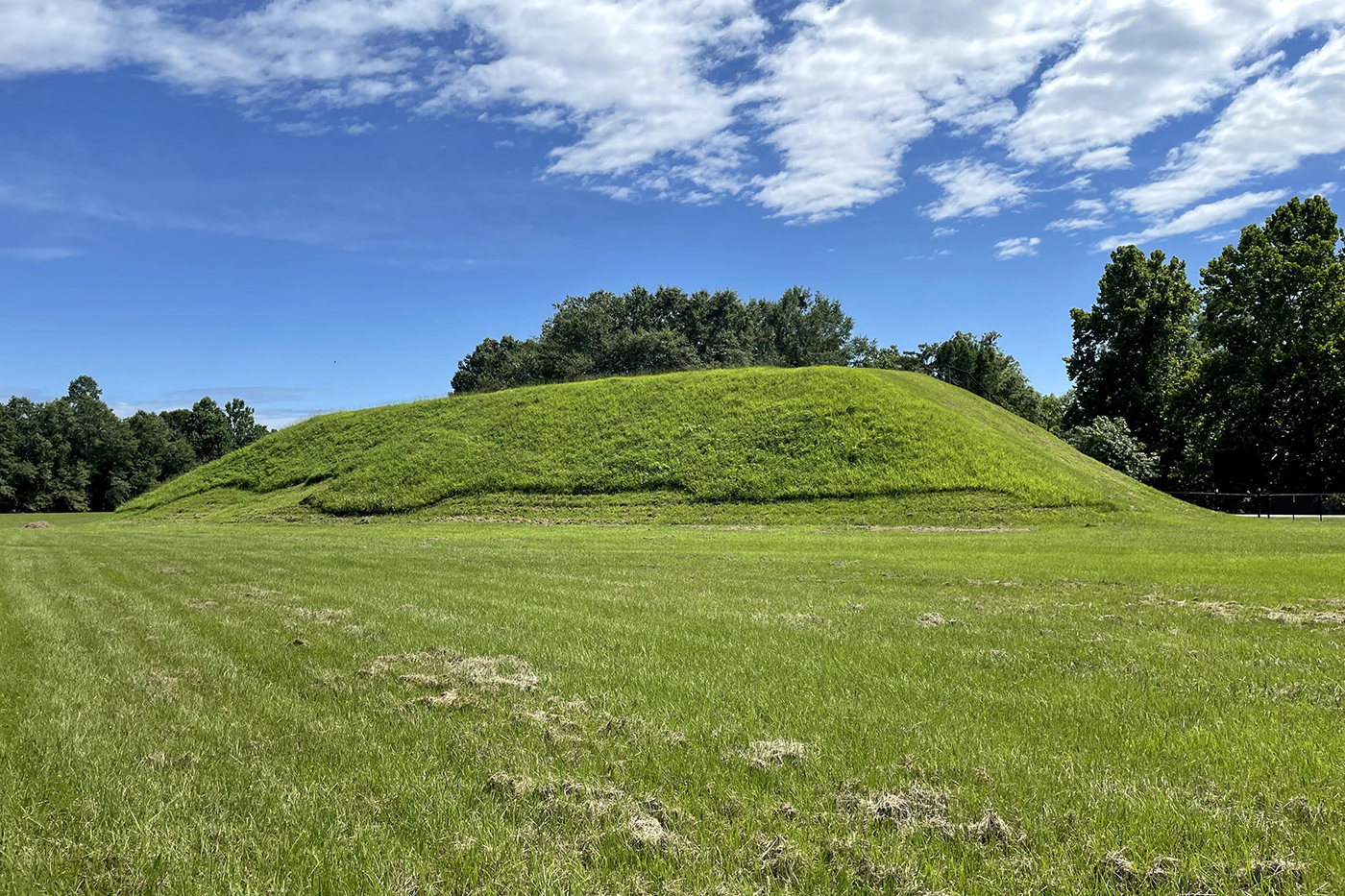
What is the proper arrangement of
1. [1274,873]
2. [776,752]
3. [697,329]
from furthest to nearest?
[697,329] < [776,752] < [1274,873]

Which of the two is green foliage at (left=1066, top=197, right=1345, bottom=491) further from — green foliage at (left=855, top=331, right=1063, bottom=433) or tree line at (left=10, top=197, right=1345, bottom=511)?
green foliage at (left=855, top=331, right=1063, bottom=433)

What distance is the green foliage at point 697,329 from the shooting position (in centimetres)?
9100

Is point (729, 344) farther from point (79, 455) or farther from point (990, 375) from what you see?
point (79, 455)

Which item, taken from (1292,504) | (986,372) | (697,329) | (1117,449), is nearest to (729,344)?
(697,329)

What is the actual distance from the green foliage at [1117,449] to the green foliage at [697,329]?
39125 millimetres

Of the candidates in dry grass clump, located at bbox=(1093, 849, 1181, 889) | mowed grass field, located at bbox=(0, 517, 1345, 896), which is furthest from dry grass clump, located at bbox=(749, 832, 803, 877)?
dry grass clump, located at bbox=(1093, 849, 1181, 889)

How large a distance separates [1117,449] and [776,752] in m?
60.1

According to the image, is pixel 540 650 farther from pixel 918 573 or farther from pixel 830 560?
pixel 830 560

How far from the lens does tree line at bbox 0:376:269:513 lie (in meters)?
82.1

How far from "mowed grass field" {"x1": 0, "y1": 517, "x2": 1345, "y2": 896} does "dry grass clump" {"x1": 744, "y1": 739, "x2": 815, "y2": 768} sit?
20mm

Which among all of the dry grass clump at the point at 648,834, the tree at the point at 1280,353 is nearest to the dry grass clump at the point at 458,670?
the dry grass clump at the point at 648,834

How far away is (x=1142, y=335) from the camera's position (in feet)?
206

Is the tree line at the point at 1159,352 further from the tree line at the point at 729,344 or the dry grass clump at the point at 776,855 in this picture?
the dry grass clump at the point at 776,855

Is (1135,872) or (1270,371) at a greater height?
(1270,371)
